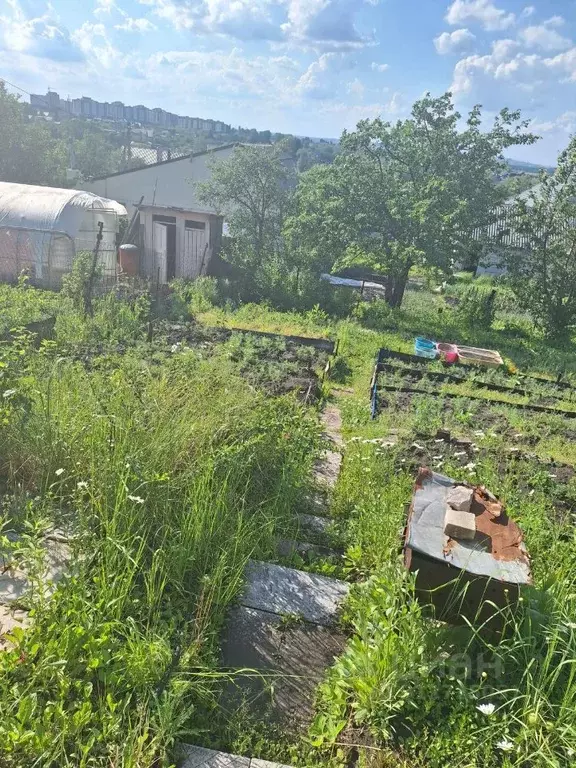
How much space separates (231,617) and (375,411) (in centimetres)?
432

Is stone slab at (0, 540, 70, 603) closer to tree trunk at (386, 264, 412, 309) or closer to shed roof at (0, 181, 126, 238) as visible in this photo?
shed roof at (0, 181, 126, 238)

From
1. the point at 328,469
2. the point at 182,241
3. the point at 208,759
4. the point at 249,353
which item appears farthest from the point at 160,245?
the point at 208,759

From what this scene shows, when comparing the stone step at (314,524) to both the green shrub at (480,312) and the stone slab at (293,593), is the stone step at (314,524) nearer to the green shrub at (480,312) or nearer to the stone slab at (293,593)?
the stone slab at (293,593)

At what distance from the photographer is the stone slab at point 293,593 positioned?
3.26 metres

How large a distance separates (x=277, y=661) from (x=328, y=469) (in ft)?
8.36

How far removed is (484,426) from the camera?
700 cm

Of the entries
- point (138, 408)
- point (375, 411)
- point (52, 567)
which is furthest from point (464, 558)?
point (375, 411)

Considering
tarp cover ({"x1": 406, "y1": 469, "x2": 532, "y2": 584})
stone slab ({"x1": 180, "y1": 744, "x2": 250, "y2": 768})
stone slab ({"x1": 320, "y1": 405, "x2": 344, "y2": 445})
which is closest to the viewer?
stone slab ({"x1": 180, "y1": 744, "x2": 250, "y2": 768})

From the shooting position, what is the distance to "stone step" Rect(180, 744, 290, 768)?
Answer: 2.28 meters

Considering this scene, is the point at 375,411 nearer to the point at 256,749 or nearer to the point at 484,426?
the point at 484,426

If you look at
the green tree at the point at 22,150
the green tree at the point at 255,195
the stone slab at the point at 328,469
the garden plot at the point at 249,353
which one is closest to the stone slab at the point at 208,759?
the stone slab at the point at 328,469

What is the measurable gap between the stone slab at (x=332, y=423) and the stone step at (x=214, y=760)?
383 cm

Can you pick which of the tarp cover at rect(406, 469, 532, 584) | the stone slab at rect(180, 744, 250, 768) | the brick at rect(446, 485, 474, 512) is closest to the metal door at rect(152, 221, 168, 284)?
the brick at rect(446, 485, 474, 512)

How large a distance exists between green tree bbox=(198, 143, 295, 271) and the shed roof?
13.6ft
